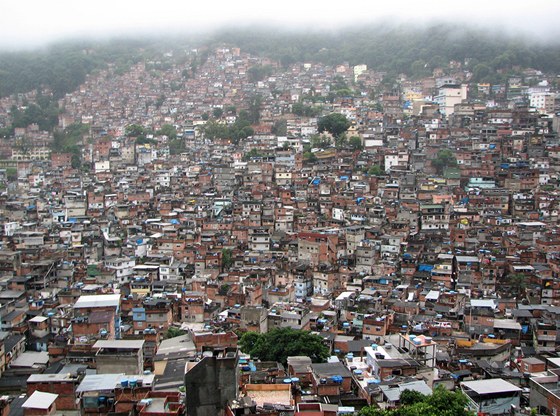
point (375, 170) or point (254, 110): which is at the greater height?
point (254, 110)

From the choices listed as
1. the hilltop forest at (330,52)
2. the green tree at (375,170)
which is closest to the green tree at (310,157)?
the green tree at (375,170)

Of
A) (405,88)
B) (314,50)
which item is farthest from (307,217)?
(314,50)

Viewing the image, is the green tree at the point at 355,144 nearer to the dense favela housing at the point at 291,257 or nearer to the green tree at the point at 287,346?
the dense favela housing at the point at 291,257

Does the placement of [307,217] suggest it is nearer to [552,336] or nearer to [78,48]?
[552,336]

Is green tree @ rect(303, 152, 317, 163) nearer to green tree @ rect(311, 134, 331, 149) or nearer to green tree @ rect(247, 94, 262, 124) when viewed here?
green tree @ rect(311, 134, 331, 149)

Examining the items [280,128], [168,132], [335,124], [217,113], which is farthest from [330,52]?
[335,124]

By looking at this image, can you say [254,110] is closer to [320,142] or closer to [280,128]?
[280,128]
